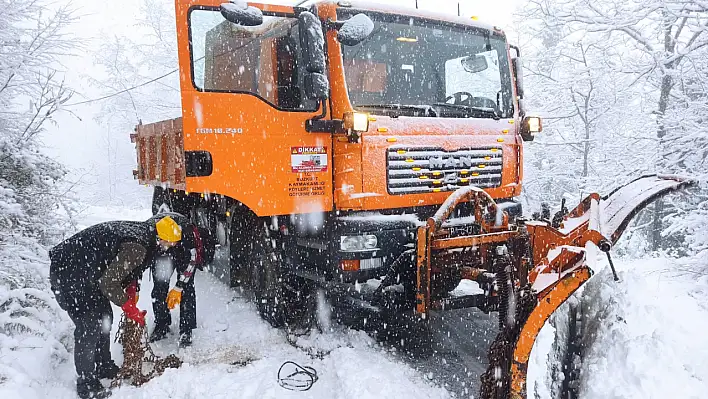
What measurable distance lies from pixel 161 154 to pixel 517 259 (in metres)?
4.38

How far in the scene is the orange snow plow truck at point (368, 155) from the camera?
395cm

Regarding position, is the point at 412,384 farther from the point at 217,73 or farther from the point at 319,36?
the point at 217,73

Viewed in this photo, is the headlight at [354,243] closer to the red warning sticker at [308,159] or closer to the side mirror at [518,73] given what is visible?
the red warning sticker at [308,159]

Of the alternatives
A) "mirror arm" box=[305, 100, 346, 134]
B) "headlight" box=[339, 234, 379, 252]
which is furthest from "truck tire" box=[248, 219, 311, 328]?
"mirror arm" box=[305, 100, 346, 134]

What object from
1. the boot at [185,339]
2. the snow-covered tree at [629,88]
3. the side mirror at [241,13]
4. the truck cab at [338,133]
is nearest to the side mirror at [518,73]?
the truck cab at [338,133]

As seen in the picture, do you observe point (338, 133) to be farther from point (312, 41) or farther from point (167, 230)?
point (167, 230)

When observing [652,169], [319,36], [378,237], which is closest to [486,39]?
[319,36]

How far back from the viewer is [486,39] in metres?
5.15

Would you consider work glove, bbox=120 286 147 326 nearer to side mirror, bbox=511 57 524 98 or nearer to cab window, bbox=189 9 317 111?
cab window, bbox=189 9 317 111

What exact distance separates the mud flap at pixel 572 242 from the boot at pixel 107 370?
3.24 m

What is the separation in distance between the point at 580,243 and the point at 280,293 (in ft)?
9.12

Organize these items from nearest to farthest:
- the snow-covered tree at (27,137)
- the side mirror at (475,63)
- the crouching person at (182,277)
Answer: the crouching person at (182,277) < the side mirror at (475,63) < the snow-covered tree at (27,137)

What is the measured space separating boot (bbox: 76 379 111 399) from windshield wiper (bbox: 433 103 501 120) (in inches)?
144

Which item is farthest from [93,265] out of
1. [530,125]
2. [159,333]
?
[530,125]
